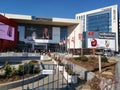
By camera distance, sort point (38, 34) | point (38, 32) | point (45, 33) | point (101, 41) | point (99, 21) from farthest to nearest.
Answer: point (99, 21)
point (45, 33)
point (38, 32)
point (38, 34)
point (101, 41)

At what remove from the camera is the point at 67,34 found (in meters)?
93.2

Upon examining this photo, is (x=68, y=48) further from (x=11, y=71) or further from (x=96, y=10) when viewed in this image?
(x=11, y=71)

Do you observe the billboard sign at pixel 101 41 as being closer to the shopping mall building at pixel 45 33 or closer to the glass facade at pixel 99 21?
the shopping mall building at pixel 45 33

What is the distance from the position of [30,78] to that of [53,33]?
77.0m

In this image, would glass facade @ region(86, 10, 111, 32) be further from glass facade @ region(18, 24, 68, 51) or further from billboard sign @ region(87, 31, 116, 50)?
billboard sign @ region(87, 31, 116, 50)

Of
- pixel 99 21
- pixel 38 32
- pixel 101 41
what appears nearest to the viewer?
pixel 101 41

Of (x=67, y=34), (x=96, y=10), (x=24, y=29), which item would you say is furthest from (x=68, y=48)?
(x=96, y=10)

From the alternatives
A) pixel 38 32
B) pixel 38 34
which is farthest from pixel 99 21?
pixel 38 34

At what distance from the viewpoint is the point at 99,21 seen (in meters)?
131

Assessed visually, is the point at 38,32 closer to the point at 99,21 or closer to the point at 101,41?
the point at 99,21

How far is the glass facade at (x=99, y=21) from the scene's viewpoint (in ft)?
408

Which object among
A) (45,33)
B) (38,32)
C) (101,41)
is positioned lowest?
(101,41)

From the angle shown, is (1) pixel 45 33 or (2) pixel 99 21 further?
(2) pixel 99 21

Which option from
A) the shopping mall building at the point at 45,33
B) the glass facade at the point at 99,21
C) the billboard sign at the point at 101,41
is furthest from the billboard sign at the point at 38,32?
the billboard sign at the point at 101,41
